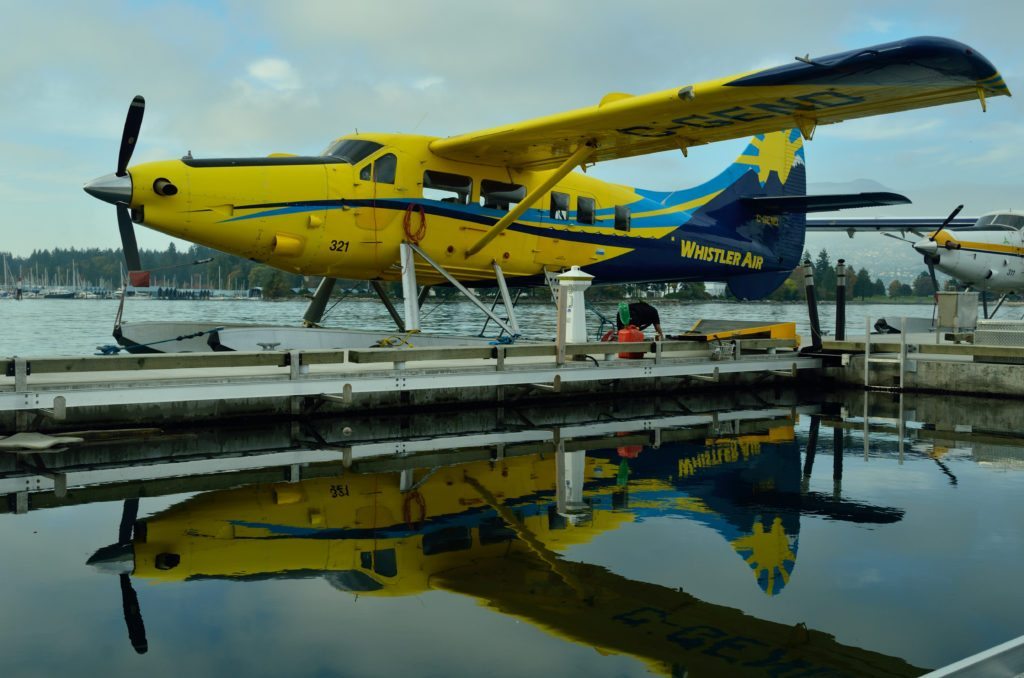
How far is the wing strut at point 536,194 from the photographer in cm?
1089

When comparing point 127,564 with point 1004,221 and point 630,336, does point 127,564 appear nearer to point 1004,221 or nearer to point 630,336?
point 630,336

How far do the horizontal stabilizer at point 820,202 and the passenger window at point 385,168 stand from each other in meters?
7.17

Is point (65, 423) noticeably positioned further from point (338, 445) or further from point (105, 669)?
point (105, 669)

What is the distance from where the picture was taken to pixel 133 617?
12.4ft

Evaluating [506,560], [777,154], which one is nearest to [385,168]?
[506,560]

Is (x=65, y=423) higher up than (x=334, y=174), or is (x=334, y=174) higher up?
(x=334, y=174)

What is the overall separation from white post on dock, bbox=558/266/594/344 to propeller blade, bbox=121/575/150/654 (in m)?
7.65

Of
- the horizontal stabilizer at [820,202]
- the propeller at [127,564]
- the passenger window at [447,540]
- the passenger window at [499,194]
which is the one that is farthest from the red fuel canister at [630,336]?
the propeller at [127,564]

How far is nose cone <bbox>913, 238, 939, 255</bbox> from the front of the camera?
21016 millimetres

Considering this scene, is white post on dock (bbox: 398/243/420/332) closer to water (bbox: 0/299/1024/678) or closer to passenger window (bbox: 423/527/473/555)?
water (bbox: 0/299/1024/678)

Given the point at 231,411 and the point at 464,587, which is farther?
the point at 231,411

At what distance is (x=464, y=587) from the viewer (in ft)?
13.9

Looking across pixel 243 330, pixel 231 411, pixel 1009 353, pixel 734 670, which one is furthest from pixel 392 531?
pixel 1009 353

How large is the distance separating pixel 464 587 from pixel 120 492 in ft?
10.5
